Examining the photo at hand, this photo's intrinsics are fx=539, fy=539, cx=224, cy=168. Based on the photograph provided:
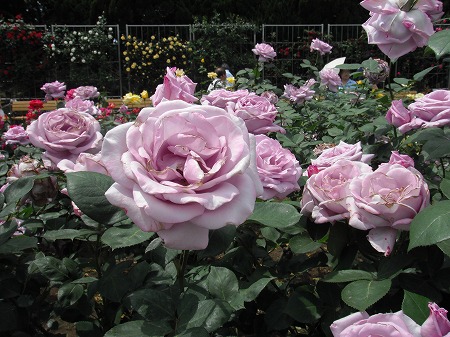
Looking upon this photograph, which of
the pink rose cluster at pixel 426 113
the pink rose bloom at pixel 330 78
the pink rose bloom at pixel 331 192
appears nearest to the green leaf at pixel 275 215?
the pink rose bloom at pixel 331 192

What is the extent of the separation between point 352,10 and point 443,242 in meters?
13.9

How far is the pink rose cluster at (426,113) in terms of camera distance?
3.46ft

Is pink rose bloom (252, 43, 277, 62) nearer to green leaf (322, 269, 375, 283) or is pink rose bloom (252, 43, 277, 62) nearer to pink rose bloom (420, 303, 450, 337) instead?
green leaf (322, 269, 375, 283)

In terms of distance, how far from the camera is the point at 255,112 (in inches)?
44.4

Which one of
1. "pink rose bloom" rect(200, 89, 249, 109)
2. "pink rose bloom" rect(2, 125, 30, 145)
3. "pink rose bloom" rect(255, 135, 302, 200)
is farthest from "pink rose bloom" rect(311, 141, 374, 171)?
"pink rose bloom" rect(2, 125, 30, 145)

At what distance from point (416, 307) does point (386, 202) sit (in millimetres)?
122

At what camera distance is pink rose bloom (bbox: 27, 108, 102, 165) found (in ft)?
3.19

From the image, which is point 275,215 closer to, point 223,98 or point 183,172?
point 183,172

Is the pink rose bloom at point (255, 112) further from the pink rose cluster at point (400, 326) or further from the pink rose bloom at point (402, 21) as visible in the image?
the pink rose cluster at point (400, 326)

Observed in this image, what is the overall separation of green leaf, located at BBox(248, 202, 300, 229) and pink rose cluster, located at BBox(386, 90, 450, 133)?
53 cm

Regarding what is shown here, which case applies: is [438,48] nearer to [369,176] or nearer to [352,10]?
[369,176]

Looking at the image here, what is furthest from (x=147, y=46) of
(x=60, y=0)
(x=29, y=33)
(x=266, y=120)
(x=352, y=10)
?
(x=266, y=120)

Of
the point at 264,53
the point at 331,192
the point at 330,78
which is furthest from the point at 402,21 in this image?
the point at 264,53

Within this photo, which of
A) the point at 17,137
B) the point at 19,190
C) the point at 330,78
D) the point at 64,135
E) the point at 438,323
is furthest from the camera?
the point at 330,78
